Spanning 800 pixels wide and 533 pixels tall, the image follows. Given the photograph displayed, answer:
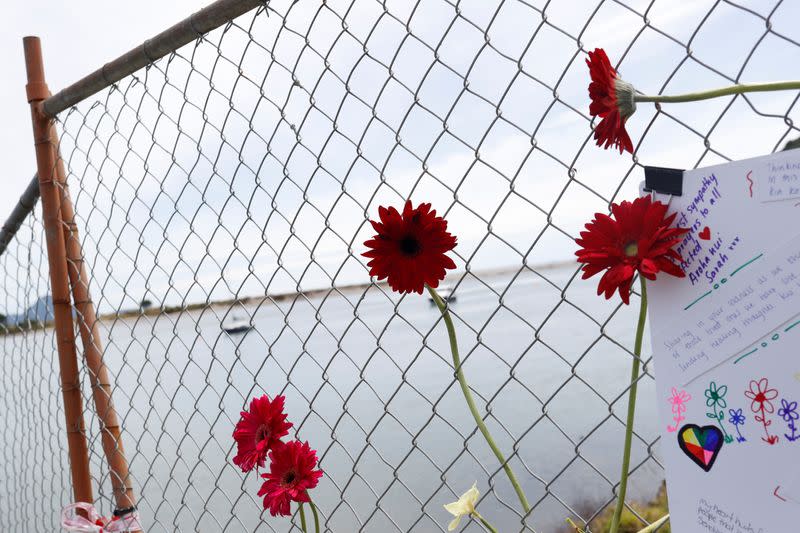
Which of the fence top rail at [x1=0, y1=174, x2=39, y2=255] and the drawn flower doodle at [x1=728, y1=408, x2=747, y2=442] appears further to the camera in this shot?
the fence top rail at [x1=0, y1=174, x2=39, y2=255]

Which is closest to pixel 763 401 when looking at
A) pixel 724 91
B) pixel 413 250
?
pixel 724 91

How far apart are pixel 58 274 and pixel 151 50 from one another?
662mm

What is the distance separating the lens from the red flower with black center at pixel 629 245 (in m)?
0.53

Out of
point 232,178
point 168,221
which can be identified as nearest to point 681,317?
point 232,178

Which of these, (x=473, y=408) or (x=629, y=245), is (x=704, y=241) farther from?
(x=473, y=408)

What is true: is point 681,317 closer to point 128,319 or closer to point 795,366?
point 795,366

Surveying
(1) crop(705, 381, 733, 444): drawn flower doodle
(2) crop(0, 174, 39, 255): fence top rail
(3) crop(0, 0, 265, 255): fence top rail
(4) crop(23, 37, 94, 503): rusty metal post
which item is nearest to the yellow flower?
(1) crop(705, 381, 733, 444): drawn flower doodle

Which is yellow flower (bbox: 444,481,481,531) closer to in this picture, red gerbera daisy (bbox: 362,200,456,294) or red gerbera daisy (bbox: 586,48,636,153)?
red gerbera daisy (bbox: 362,200,456,294)

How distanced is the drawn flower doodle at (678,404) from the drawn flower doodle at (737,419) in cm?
4

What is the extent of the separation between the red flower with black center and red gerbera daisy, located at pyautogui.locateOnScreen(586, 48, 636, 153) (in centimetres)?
6

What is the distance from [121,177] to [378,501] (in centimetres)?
90

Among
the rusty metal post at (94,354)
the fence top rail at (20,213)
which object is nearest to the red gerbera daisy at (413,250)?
the rusty metal post at (94,354)

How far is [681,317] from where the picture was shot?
57 cm

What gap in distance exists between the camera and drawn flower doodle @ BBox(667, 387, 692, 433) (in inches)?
22.5
